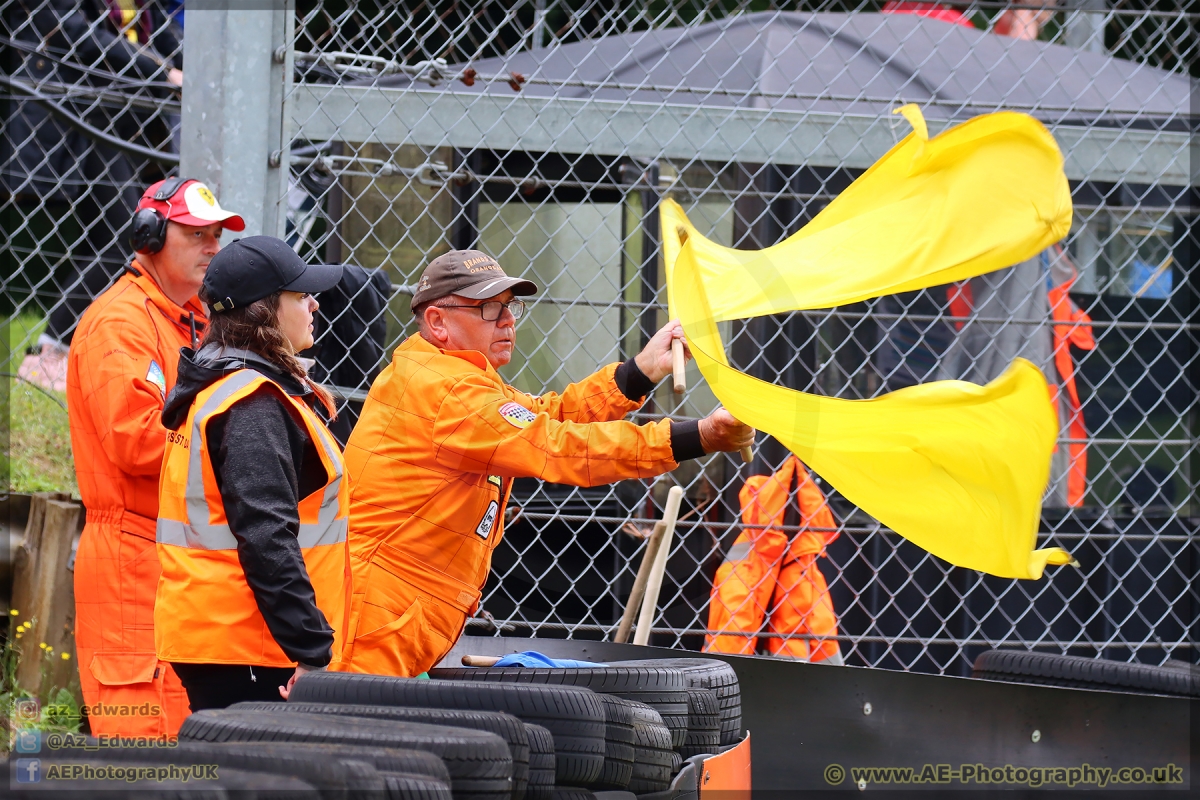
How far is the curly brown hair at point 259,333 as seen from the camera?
3068 mm

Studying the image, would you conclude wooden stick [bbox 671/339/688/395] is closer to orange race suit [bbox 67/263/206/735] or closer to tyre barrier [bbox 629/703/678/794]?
tyre barrier [bbox 629/703/678/794]

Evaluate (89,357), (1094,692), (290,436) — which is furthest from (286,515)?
(1094,692)

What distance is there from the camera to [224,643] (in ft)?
9.48

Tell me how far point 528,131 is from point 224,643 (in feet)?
7.00

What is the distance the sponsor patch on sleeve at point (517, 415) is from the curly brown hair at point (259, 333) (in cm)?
52

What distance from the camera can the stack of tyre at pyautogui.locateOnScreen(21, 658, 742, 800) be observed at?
2.07 m

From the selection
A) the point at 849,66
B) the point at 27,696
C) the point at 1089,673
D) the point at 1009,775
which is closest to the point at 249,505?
the point at 27,696

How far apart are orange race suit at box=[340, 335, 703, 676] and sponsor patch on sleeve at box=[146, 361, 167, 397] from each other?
640 millimetres

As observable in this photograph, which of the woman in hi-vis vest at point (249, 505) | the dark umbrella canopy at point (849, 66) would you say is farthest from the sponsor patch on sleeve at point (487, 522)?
the dark umbrella canopy at point (849, 66)

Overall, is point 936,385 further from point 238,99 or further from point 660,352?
point 238,99

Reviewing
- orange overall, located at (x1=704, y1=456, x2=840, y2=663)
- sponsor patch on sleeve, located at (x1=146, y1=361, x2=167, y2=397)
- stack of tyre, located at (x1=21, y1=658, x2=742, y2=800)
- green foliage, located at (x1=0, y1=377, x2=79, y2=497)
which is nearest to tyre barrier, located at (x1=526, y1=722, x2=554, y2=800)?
stack of tyre, located at (x1=21, y1=658, x2=742, y2=800)

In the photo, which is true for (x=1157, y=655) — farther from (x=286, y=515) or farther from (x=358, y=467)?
(x=286, y=515)

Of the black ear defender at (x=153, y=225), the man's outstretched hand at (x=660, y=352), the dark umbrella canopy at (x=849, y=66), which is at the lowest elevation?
the man's outstretched hand at (x=660, y=352)

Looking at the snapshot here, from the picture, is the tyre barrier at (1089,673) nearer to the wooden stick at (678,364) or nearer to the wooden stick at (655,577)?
the wooden stick at (655,577)
